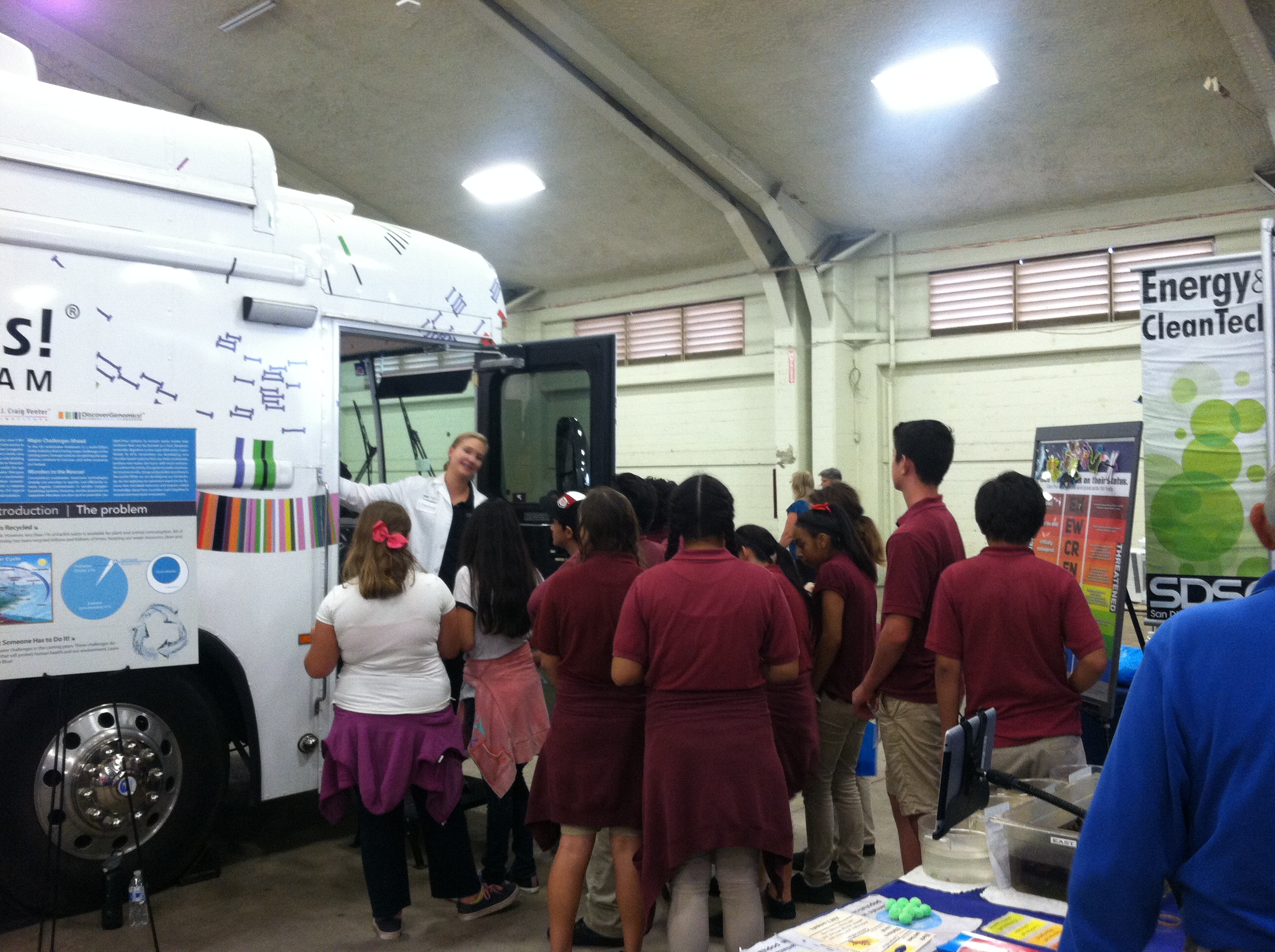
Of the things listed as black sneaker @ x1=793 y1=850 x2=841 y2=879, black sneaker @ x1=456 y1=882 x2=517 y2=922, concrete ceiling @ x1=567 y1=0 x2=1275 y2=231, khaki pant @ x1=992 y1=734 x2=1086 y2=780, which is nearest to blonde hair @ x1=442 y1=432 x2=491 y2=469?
black sneaker @ x1=456 y1=882 x2=517 y2=922

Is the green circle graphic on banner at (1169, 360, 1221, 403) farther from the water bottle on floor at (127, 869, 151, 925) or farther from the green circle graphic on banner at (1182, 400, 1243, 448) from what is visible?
the water bottle on floor at (127, 869, 151, 925)

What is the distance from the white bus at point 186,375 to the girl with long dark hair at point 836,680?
6.45 ft

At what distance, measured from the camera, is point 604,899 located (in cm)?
368

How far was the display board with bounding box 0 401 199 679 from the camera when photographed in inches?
127

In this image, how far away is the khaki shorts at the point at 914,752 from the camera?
3.42 m

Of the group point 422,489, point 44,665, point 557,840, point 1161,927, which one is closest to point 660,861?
point 557,840

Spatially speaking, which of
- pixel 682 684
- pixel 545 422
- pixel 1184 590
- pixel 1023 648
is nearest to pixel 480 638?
pixel 682 684

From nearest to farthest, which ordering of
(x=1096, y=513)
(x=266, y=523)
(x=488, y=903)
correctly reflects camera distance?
1. (x=488, y=903)
2. (x=266, y=523)
3. (x=1096, y=513)

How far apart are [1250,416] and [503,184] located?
9351mm

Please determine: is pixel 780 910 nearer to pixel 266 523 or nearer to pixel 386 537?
pixel 386 537

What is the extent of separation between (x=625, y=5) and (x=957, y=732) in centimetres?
826

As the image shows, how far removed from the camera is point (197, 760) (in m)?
3.92

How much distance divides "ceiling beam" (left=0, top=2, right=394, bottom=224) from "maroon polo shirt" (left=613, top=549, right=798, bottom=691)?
7.67 m

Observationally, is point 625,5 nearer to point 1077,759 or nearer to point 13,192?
point 13,192
